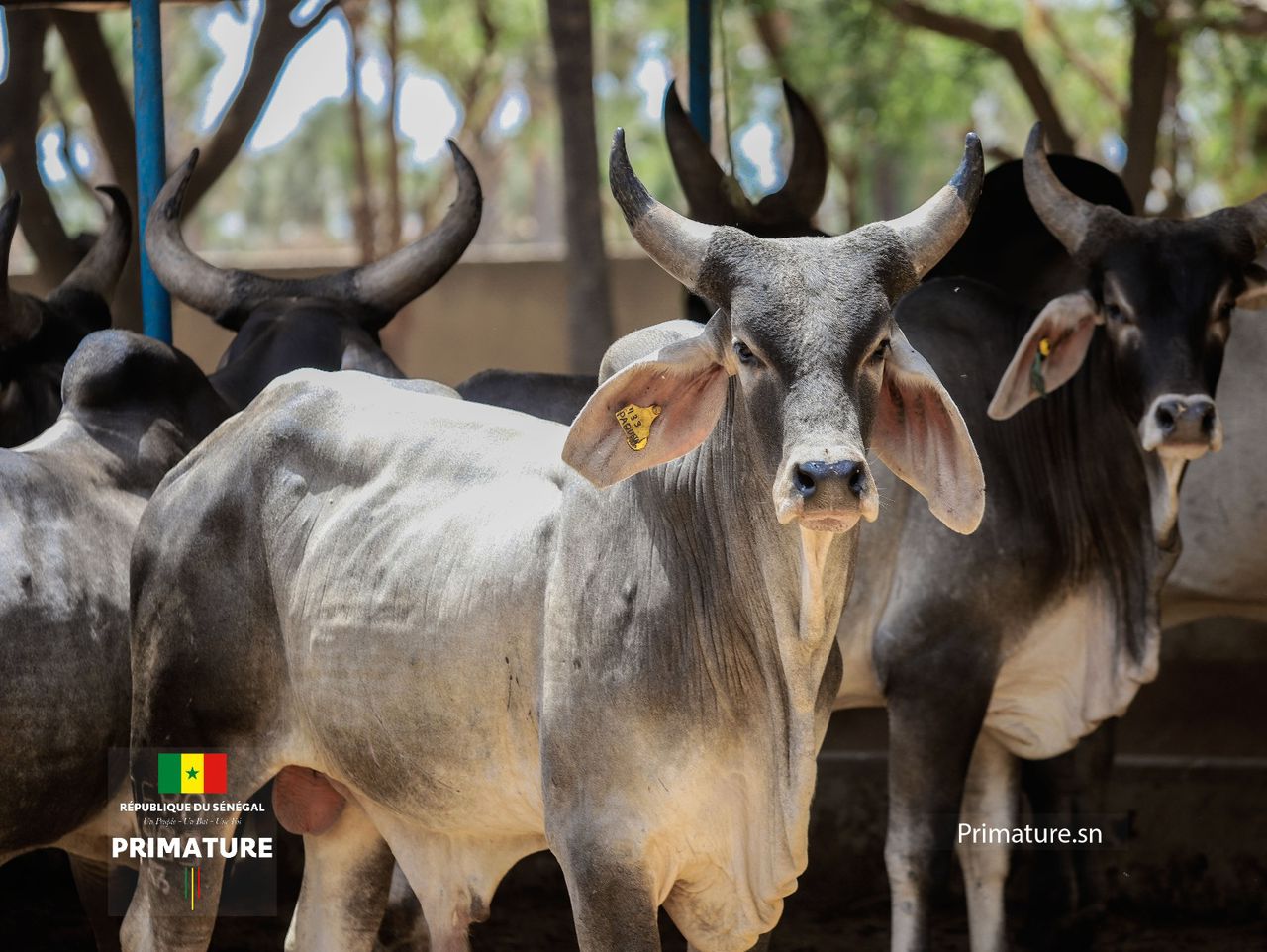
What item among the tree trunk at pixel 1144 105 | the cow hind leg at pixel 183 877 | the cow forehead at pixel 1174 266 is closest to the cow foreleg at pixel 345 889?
the cow hind leg at pixel 183 877

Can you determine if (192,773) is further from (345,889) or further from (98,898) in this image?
(98,898)

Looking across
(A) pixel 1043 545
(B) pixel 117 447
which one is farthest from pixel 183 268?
(A) pixel 1043 545

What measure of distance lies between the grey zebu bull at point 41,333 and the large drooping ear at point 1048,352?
8.36 ft

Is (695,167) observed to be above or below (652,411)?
above

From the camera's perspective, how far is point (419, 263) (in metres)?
5.20

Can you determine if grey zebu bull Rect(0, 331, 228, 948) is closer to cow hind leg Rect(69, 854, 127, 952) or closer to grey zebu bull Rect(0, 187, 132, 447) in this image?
cow hind leg Rect(69, 854, 127, 952)

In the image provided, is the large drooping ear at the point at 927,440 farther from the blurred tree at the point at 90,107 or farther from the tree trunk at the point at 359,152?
the tree trunk at the point at 359,152

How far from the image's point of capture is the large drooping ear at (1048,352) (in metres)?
4.56

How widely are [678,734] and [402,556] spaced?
0.75m

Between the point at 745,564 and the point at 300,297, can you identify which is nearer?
the point at 745,564

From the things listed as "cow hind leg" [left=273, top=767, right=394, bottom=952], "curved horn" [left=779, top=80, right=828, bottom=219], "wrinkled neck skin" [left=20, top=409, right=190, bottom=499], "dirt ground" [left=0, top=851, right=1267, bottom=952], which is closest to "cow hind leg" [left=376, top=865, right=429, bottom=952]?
"cow hind leg" [left=273, top=767, right=394, bottom=952]

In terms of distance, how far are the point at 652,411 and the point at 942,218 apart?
1.95ft

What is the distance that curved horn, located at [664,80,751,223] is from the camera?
5.85 metres

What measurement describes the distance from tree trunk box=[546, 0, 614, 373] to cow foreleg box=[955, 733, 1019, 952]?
2.30 meters
